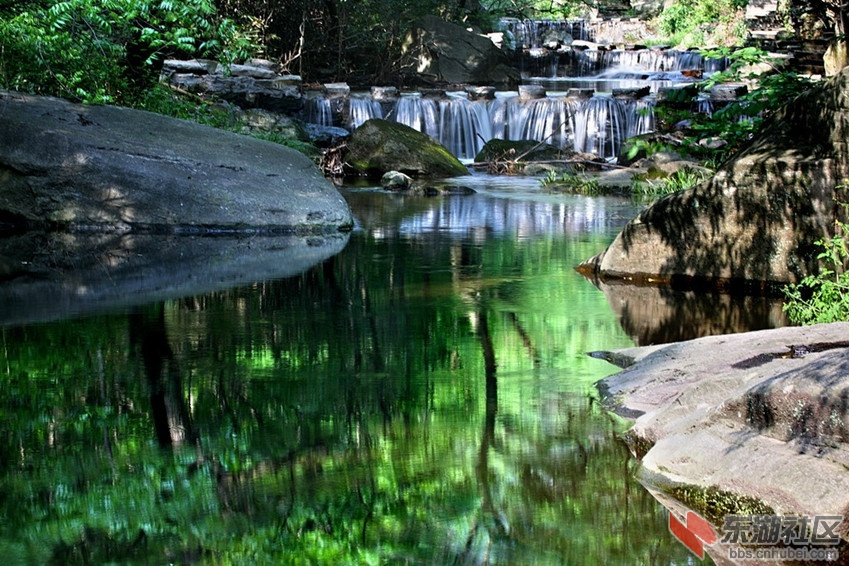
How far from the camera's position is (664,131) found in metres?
18.7

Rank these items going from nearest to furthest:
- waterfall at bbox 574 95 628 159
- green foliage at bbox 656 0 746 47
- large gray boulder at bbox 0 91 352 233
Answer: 1. large gray boulder at bbox 0 91 352 233
2. waterfall at bbox 574 95 628 159
3. green foliage at bbox 656 0 746 47

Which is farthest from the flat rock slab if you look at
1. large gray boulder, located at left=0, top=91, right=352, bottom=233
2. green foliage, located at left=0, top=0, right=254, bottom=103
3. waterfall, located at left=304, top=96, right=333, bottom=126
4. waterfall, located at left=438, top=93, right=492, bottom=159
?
waterfall, located at left=304, top=96, right=333, bottom=126

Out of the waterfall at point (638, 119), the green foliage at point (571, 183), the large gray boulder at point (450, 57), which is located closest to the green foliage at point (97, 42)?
the green foliage at point (571, 183)

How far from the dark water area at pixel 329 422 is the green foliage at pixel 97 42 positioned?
3.37 m

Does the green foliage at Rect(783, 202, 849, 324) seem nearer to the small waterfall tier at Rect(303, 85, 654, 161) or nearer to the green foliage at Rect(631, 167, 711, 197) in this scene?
the green foliage at Rect(631, 167, 711, 197)

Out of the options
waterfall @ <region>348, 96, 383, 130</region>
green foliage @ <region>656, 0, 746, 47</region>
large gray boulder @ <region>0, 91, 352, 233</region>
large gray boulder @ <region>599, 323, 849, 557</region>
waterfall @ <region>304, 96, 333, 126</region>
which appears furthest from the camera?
green foliage @ <region>656, 0, 746, 47</region>

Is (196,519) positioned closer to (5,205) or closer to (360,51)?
(5,205)

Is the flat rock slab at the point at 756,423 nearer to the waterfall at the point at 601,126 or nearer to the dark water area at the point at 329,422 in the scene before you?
the dark water area at the point at 329,422

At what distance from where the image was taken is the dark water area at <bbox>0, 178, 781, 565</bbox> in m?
3.58

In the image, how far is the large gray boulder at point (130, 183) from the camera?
10891 millimetres

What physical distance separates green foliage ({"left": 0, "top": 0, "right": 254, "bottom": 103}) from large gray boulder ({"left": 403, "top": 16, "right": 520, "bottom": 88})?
1506 centimetres

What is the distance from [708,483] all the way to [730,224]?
13.9ft

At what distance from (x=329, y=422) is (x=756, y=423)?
5.93 ft

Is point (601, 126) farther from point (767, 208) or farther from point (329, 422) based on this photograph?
point (329, 422)
